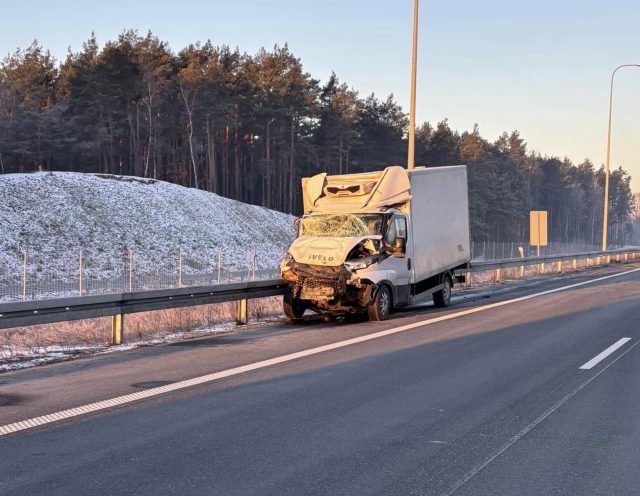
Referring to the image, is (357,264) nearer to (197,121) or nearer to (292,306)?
(292,306)

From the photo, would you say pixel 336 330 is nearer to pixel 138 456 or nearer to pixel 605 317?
pixel 605 317

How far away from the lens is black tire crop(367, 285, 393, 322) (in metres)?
14.2

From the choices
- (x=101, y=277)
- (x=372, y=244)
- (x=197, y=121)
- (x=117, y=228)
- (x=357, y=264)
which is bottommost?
(x=101, y=277)

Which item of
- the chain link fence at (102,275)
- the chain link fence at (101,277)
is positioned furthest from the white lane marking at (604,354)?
the chain link fence at (101,277)

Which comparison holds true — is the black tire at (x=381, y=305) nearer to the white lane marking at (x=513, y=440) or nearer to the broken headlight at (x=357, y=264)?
the broken headlight at (x=357, y=264)

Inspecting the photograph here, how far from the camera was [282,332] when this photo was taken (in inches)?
501

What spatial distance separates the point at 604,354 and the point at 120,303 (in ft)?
24.9

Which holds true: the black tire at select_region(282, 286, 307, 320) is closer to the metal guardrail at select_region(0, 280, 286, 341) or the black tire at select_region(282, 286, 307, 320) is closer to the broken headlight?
the metal guardrail at select_region(0, 280, 286, 341)

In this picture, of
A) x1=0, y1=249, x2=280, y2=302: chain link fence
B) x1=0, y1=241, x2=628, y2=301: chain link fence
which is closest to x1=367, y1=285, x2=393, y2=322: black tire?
x1=0, y1=241, x2=628, y2=301: chain link fence

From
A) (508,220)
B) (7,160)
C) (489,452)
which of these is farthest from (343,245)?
(508,220)

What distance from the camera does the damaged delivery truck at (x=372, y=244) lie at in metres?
14.0

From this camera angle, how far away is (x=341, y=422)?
6.33m

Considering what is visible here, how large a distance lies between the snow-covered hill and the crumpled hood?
23.0m

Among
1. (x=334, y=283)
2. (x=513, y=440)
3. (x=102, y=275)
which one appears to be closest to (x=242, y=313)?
(x=334, y=283)
